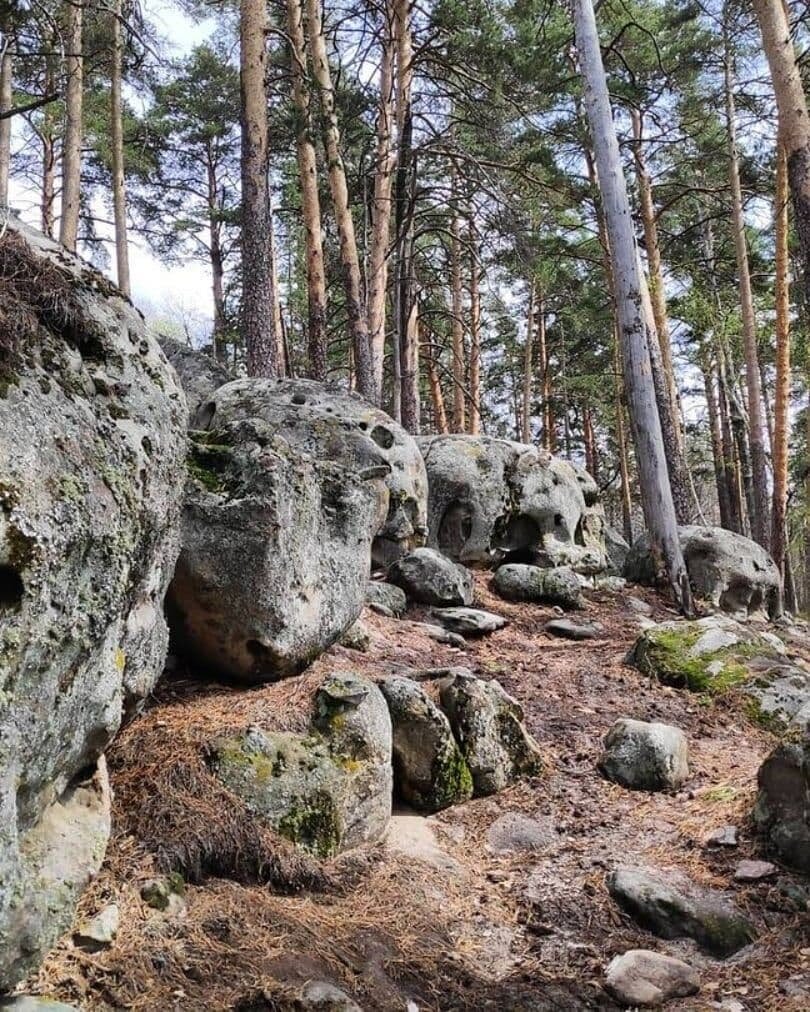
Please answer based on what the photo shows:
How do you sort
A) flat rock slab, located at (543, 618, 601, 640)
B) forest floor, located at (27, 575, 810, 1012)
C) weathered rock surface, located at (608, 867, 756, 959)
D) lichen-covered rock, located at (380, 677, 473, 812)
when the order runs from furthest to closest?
flat rock slab, located at (543, 618, 601, 640)
lichen-covered rock, located at (380, 677, 473, 812)
weathered rock surface, located at (608, 867, 756, 959)
forest floor, located at (27, 575, 810, 1012)

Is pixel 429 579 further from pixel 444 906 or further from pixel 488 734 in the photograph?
pixel 444 906

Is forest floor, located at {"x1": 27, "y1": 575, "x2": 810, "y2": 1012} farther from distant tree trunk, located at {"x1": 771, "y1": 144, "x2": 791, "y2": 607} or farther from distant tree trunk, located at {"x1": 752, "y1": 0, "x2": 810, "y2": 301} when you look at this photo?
distant tree trunk, located at {"x1": 771, "y1": 144, "x2": 791, "y2": 607}

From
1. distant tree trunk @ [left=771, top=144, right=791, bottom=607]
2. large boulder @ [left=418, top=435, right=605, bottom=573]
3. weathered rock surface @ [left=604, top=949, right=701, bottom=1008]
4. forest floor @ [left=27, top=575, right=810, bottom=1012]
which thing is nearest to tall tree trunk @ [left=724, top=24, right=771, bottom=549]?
distant tree trunk @ [left=771, top=144, right=791, bottom=607]

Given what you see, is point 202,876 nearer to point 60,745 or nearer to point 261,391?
point 60,745

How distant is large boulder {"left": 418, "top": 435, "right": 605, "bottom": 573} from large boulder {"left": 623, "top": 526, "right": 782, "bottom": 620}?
31.3 inches

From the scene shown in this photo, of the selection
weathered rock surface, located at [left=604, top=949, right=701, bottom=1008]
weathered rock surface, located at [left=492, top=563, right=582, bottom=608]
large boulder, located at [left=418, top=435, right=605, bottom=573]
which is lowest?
weathered rock surface, located at [left=604, top=949, right=701, bottom=1008]

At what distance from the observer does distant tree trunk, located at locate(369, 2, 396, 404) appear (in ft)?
40.5

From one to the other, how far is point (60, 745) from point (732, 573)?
34.6 feet

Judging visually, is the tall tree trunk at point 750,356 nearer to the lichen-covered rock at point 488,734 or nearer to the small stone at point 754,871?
the lichen-covered rock at point 488,734

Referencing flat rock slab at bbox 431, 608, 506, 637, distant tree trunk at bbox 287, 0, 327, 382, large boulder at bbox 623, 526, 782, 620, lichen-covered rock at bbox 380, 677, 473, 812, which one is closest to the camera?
lichen-covered rock at bbox 380, 677, 473, 812

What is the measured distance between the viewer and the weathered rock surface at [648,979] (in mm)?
2615

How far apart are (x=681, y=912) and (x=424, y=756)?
1560mm

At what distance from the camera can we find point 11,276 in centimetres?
263

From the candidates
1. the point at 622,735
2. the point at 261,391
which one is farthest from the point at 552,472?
the point at 622,735
